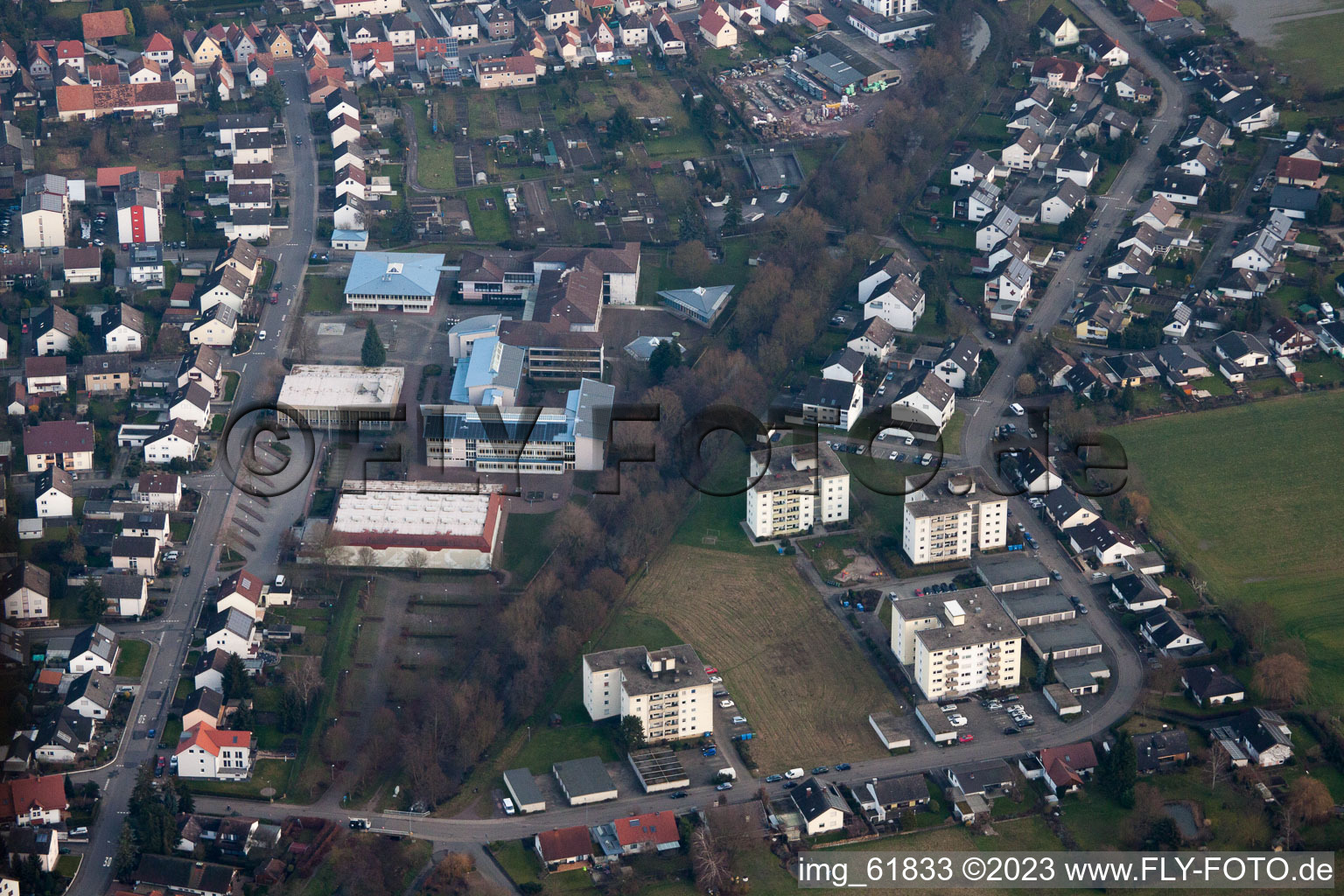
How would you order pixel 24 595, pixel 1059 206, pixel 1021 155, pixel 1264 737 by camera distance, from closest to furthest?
pixel 1264 737, pixel 24 595, pixel 1059 206, pixel 1021 155

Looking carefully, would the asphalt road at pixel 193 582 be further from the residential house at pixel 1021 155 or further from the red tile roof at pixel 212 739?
the residential house at pixel 1021 155

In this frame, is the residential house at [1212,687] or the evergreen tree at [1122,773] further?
the residential house at [1212,687]

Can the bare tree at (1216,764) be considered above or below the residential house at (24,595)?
above

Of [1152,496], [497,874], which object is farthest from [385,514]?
[1152,496]

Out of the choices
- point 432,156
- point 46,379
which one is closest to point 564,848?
point 46,379

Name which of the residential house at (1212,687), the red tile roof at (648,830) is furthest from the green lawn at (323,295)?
the residential house at (1212,687)

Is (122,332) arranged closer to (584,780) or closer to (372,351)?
(372,351)
